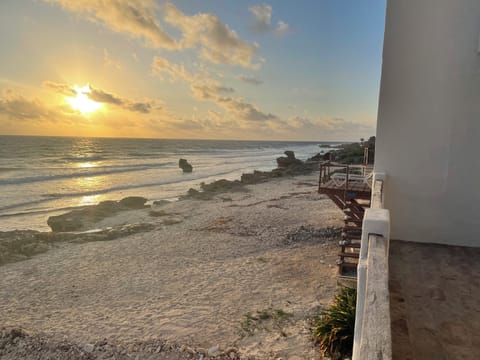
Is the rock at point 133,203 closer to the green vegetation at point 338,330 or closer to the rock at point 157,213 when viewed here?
the rock at point 157,213

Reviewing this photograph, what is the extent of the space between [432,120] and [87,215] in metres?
15.9

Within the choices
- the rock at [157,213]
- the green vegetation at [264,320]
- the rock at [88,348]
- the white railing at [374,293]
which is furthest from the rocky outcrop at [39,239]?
the white railing at [374,293]

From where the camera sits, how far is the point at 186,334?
18.9ft

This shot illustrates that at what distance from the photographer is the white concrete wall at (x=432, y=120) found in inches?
161

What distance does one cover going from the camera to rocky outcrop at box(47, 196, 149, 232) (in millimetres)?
14148

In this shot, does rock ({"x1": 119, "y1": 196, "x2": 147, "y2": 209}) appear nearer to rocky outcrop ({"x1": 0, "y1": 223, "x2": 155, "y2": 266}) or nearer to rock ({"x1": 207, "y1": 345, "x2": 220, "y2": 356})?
rocky outcrop ({"x1": 0, "y1": 223, "x2": 155, "y2": 266})

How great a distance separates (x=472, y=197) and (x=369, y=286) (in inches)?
129

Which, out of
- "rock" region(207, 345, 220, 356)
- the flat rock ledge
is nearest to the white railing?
"rock" region(207, 345, 220, 356)

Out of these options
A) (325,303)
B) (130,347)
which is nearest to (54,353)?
(130,347)

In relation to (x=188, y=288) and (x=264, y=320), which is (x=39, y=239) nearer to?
(x=188, y=288)

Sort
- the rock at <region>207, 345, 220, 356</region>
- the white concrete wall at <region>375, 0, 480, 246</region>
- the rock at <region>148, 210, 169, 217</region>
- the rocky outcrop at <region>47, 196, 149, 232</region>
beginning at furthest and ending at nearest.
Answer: the rock at <region>148, 210, 169, 217</region>
the rocky outcrop at <region>47, 196, 149, 232</region>
the rock at <region>207, 345, 220, 356</region>
the white concrete wall at <region>375, 0, 480, 246</region>

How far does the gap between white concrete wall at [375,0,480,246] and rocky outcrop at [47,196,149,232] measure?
1383cm

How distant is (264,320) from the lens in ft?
19.7

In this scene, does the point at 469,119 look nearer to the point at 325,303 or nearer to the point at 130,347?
the point at 325,303
